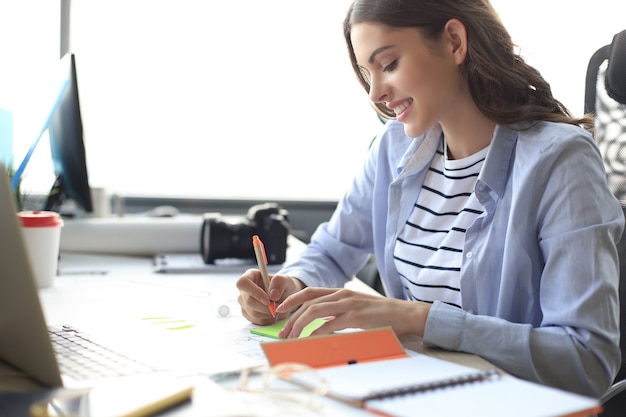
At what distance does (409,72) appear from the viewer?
133cm

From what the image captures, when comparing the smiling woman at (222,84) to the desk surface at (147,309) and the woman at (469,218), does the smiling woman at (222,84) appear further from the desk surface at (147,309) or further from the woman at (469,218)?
the woman at (469,218)

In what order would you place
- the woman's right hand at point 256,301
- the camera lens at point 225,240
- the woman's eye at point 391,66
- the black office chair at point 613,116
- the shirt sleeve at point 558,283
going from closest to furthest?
the shirt sleeve at point 558,283
the woman's right hand at point 256,301
the woman's eye at point 391,66
the black office chair at point 613,116
the camera lens at point 225,240

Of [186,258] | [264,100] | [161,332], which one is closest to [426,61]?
[161,332]

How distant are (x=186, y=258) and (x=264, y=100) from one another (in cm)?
127

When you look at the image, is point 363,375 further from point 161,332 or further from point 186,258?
point 186,258

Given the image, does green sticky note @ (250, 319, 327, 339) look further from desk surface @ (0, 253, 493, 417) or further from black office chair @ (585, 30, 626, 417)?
black office chair @ (585, 30, 626, 417)

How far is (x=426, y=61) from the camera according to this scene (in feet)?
4.39

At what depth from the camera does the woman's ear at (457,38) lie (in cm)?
134

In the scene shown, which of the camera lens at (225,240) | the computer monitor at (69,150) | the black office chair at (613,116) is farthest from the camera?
the camera lens at (225,240)

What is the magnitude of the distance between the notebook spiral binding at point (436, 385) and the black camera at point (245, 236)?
114 centimetres

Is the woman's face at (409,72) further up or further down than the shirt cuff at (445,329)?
further up

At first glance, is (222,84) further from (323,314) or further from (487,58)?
(323,314)

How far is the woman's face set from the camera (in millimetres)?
1325

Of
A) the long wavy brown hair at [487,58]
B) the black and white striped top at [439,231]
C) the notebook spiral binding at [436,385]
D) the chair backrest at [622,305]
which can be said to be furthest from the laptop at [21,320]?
the chair backrest at [622,305]
